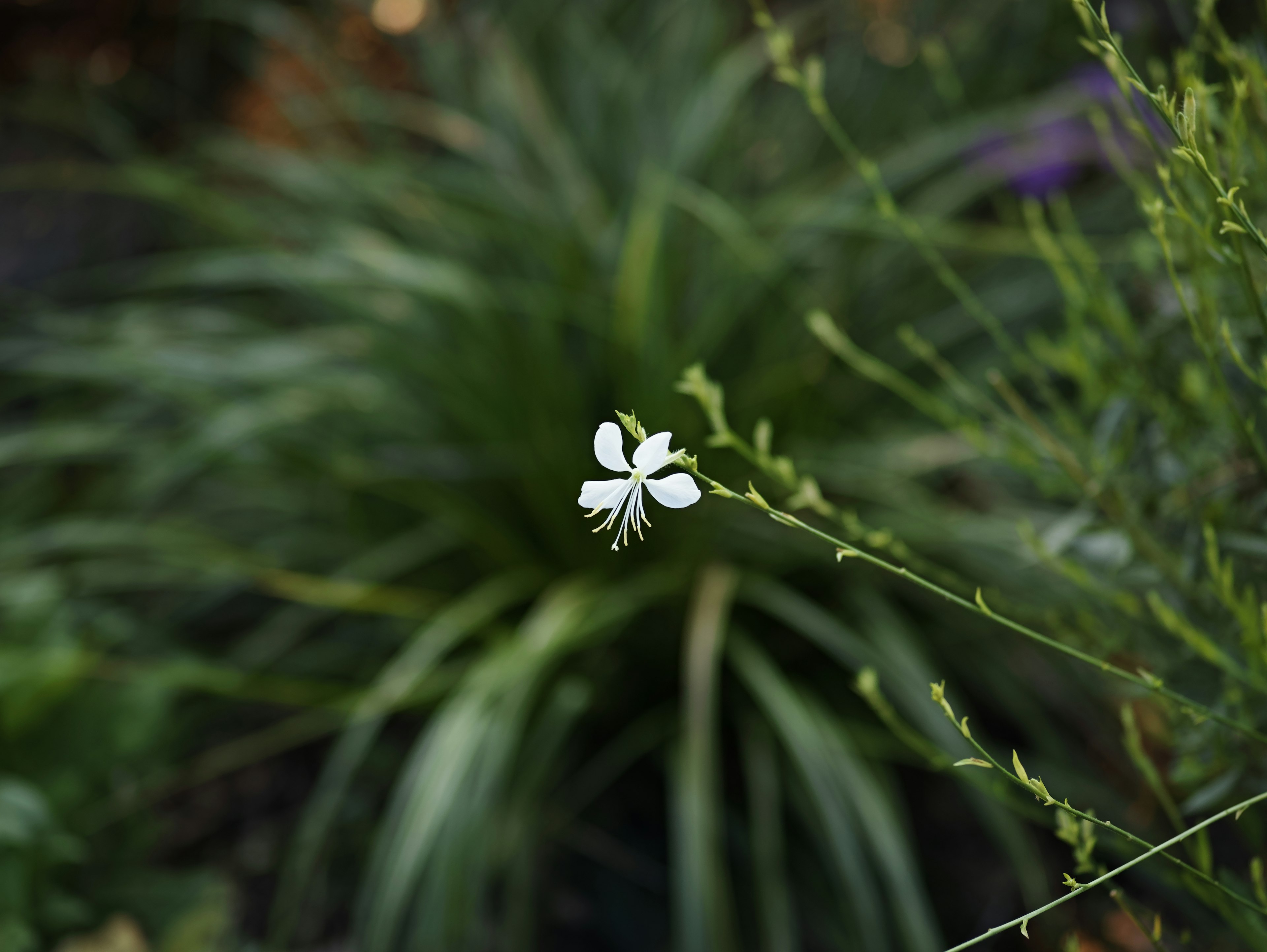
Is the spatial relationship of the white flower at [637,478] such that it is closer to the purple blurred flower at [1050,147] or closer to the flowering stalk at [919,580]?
the flowering stalk at [919,580]

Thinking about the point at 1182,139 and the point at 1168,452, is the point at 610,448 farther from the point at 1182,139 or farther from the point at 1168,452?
the point at 1168,452

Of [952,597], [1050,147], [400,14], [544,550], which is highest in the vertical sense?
[400,14]

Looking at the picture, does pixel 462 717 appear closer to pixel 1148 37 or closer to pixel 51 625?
pixel 51 625

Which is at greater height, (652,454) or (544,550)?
(544,550)

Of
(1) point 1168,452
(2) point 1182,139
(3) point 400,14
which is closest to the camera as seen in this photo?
(2) point 1182,139

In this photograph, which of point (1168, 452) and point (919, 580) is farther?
point (1168, 452)

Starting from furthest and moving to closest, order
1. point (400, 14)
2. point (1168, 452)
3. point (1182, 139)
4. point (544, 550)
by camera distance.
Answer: point (400, 14)
point (544, 550)
point (1168, 452)
point (1182, 139)

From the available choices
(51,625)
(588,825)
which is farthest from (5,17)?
(588,825)

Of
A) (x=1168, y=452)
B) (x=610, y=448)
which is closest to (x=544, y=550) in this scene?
(x=1168, y=452)
